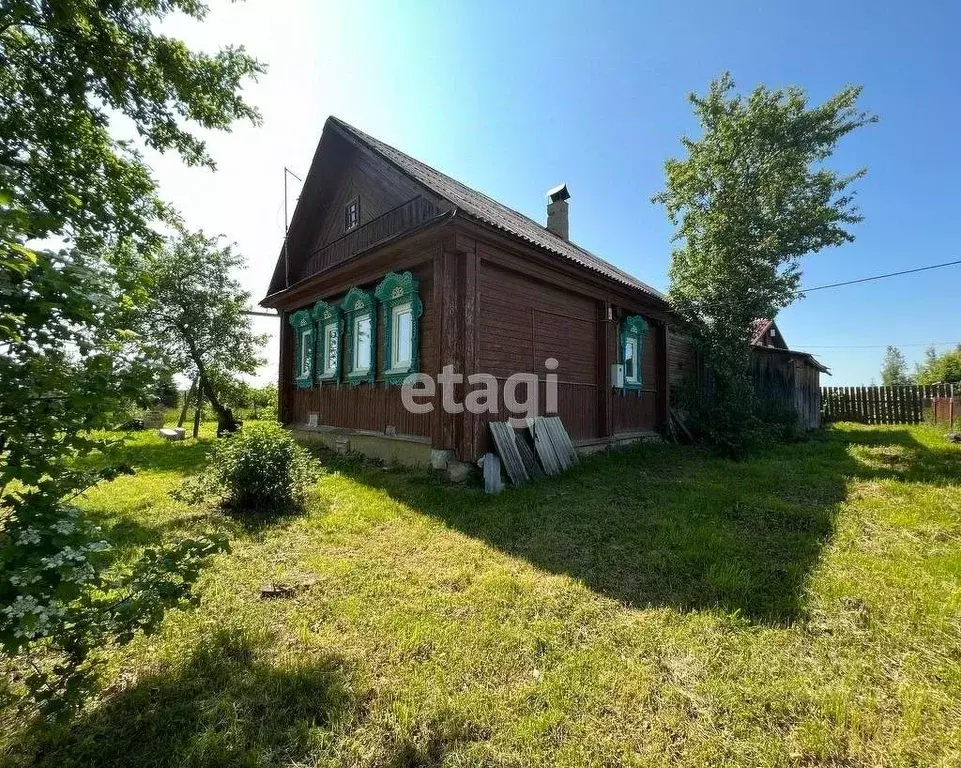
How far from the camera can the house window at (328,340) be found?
9500 mm

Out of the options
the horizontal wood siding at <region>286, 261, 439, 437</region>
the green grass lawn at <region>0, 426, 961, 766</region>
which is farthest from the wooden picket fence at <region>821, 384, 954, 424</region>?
the horizontal wood siding at <region>286, 261, 439, 437</region>

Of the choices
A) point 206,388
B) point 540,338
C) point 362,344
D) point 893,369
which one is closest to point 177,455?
point 206,388

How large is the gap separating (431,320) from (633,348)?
18.4ft

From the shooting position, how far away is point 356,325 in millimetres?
9070

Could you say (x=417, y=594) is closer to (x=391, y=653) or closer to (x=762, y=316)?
(x=391, y=653)

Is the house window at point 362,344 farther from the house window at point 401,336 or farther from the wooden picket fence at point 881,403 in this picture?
the wooden picket fence at point 881,403

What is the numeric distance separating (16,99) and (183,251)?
8.29 metres

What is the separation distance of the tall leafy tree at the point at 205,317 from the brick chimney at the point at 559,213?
34.5 feet

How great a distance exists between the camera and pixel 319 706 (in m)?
2.15

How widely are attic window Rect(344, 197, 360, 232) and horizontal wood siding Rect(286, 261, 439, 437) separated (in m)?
1.57

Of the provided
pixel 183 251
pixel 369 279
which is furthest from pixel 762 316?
pixel 183 251

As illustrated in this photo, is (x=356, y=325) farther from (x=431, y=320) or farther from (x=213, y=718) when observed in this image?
(x=213, y=718)

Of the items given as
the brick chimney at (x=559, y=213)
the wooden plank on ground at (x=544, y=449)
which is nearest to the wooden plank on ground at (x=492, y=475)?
the wooden plank on ground at (x=544, y=449)

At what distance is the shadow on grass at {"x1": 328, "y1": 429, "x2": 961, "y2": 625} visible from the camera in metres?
3.48
